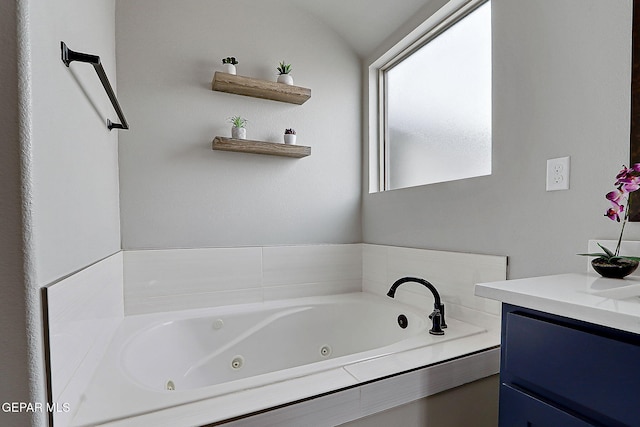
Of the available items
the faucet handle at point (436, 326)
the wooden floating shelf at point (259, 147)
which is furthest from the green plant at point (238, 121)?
the faucet handle at point (436, 326)

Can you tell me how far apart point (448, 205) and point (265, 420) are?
131 cm

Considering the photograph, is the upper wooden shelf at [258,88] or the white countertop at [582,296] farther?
the upper wooden shelf at [258,88]

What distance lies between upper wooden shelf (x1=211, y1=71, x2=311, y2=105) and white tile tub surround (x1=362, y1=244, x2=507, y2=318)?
44.8 inches

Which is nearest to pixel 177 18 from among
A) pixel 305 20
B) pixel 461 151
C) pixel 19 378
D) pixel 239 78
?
pixel 239 78

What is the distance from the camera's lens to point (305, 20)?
7.10 feet

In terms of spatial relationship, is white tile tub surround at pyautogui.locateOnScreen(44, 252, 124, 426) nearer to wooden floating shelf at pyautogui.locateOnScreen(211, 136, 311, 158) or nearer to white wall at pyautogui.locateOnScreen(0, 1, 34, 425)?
white wall at pyautogui.locateOnScreen(0, 1, 34, 425)

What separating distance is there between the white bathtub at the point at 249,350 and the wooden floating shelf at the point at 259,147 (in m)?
0.94

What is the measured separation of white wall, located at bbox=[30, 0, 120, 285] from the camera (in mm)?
654

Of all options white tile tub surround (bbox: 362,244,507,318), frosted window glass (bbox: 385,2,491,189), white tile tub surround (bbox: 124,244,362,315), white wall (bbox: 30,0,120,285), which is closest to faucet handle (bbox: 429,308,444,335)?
white tile tub surround (bbox: 362,244,507,318)

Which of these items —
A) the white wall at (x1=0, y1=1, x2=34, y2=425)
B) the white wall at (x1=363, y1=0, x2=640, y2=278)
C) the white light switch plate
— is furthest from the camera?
the white light switch plate

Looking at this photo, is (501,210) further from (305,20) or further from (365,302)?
(305,20)

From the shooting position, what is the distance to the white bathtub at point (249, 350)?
87 cm

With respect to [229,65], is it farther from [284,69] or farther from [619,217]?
[619,217]

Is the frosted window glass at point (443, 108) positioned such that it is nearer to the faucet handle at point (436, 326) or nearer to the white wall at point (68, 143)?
the faucet handle at point (436, 326)
